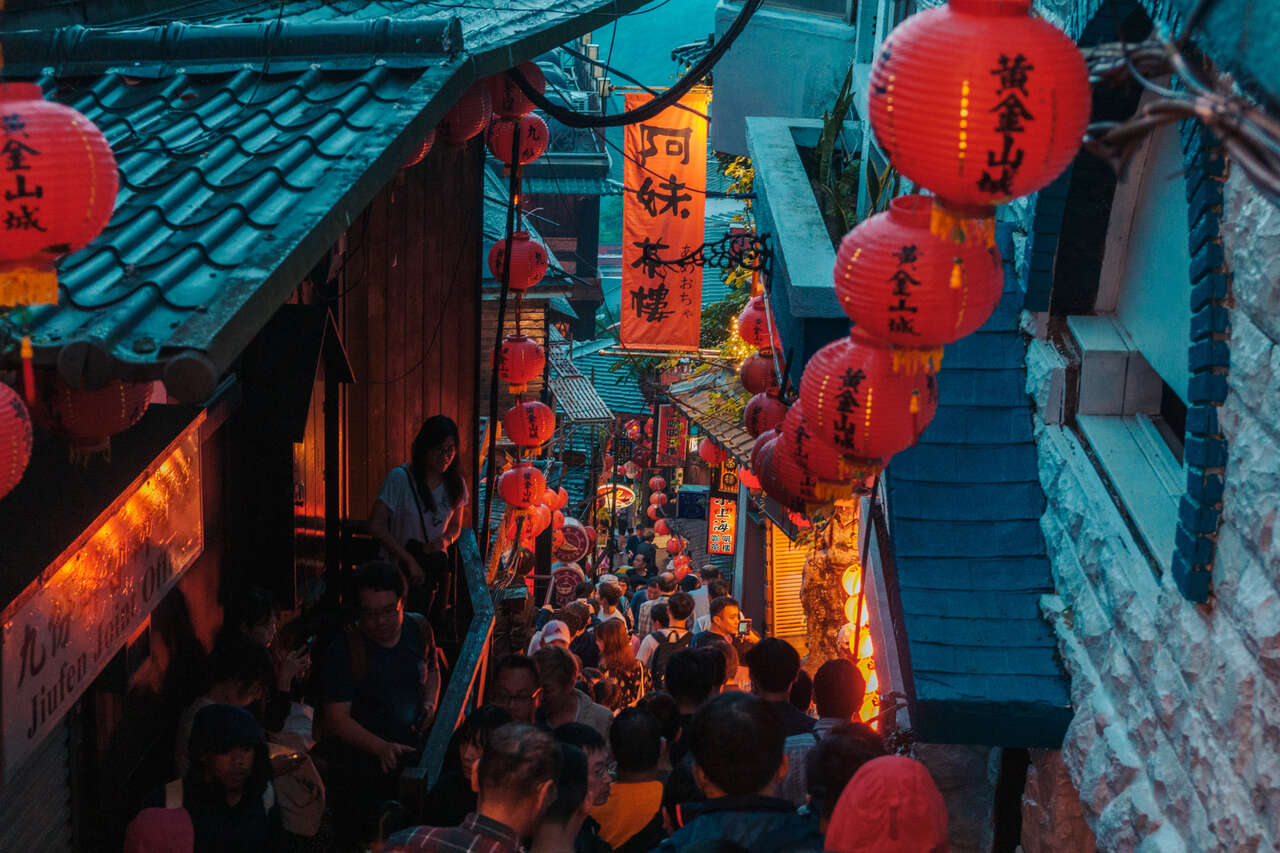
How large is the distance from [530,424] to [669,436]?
59.5 ft

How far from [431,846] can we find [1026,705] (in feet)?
12.0

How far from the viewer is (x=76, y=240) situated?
4.21m

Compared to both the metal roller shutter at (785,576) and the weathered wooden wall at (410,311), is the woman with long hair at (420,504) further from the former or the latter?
the metal roller shutter at (785,576)

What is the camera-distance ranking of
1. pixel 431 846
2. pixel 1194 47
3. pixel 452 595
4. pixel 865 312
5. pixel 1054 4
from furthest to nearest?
pixel 452 595 → pixel 1054 4 → pixel 865 312 → pixel 1194 47 → pixel 431 846

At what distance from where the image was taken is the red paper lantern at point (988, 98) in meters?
4.36

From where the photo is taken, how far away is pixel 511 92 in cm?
1105

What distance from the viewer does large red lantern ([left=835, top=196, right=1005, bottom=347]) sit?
5.34 meters

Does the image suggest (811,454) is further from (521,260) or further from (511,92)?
(521,260)

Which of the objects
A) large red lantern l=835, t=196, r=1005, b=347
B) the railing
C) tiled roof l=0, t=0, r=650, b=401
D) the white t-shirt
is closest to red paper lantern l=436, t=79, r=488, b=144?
tiled roof l=0, t=0, r=650, b=401

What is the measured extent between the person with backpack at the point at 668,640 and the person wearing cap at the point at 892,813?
5.56 meters

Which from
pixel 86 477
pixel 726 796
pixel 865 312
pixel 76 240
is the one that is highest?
pixel 76 240

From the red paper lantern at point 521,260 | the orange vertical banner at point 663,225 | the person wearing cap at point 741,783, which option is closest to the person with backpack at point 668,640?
the red paper lantern at point 521,260

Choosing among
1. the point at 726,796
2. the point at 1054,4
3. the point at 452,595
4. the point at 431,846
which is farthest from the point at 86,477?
the point at 1054,4

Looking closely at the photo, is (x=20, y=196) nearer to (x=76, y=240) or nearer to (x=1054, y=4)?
(x=76, y=240)
